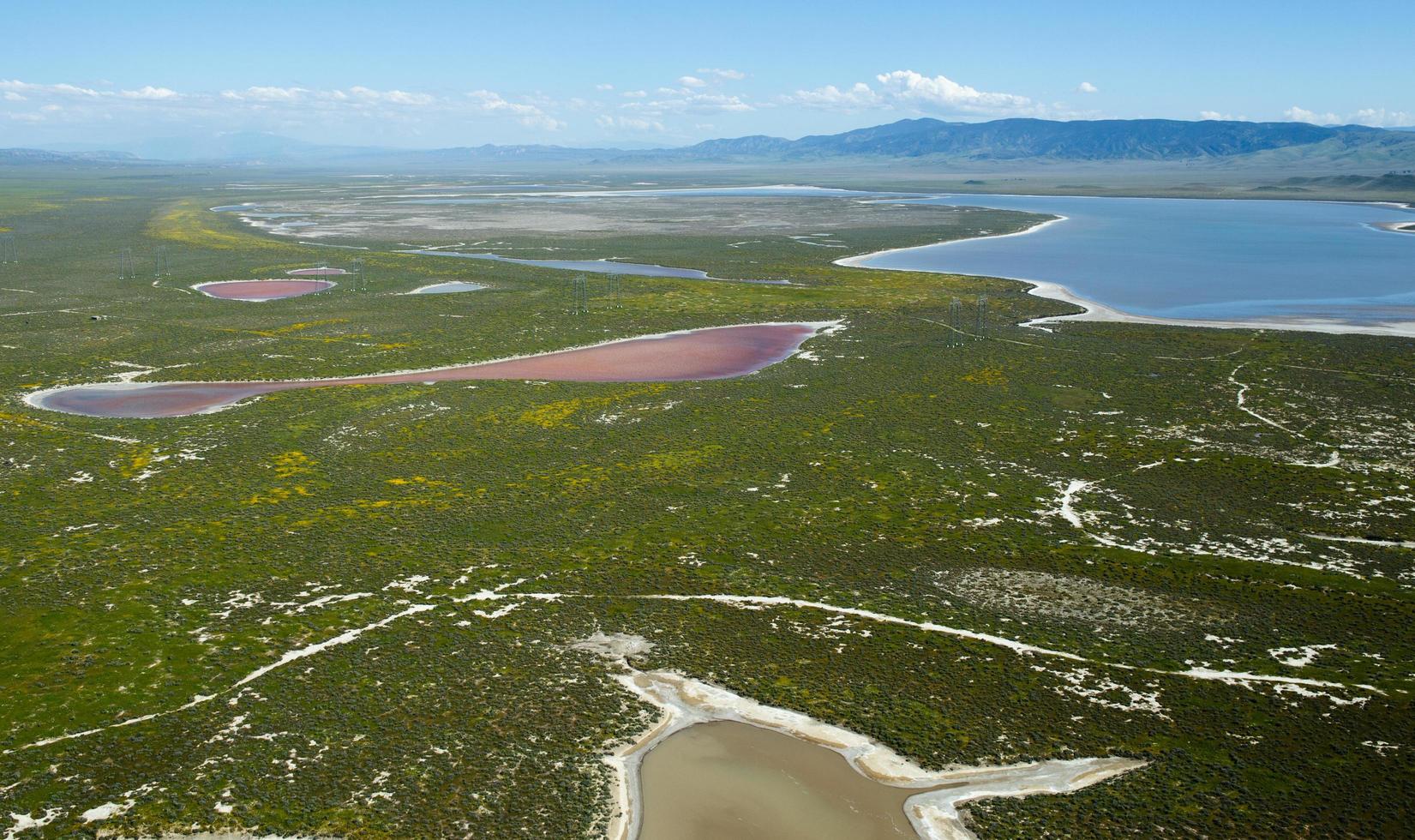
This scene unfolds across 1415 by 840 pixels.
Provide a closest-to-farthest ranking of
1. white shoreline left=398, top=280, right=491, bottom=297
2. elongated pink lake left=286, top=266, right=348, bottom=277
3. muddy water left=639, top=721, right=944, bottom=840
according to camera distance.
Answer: muddy water left=639, top=721, right=944, bottom=840
white shoreline left=398, top=280, right=491, bottom=297
elongated pink lake left=286, top=266, right=348, bottom=277

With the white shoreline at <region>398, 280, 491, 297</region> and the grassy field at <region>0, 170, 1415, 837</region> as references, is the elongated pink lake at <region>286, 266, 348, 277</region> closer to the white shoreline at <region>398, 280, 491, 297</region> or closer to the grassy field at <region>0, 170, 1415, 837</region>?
the white shoreline at <region>398, 280, 491, 297</region>

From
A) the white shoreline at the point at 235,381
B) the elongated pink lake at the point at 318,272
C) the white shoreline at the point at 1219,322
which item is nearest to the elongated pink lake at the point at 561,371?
the white shoreline at the point at 235,381

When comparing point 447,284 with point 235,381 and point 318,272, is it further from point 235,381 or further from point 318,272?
point 235,381

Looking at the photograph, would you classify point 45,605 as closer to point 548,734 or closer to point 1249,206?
point 548,734

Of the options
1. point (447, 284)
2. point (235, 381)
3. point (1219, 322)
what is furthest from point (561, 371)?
point (1219, 322)

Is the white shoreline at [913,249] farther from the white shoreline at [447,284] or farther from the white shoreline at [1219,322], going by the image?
the white shoreline at [447,284]

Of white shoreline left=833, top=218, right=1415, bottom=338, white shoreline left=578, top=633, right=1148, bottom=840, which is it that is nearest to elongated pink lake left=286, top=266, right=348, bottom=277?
white shoreline left=833, top=218, right=1415, bottom=338
